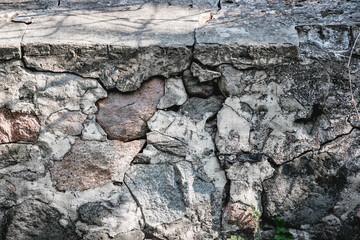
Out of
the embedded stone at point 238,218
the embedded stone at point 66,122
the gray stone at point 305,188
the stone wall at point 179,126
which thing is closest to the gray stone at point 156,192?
the stone wall at point 179,126

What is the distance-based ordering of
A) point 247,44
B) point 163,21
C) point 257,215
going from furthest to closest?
point 163,21
point 257,215
point 247,44

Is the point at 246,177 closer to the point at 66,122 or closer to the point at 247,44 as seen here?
the point at 247,44

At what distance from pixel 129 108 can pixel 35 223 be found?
75 centimetres

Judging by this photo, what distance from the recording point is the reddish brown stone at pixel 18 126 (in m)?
1.98

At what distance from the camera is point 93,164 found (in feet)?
6.58

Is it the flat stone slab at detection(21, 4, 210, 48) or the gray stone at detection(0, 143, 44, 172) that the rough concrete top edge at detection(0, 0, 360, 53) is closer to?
the flat stone slab at detection(21, 4, 210, 48)

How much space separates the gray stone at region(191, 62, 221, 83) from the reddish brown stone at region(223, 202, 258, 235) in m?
0.62

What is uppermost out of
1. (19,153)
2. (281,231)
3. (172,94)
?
(172,94)

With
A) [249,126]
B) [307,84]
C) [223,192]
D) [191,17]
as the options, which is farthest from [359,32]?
[223,192]

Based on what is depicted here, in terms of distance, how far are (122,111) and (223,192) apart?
63 centimetres

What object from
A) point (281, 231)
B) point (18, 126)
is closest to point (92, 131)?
point (18, 126)

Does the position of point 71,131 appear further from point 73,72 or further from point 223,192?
point 223,192

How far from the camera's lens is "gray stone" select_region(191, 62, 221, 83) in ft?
6.33

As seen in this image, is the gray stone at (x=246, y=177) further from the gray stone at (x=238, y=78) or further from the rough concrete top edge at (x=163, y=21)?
the rough concrete top edge at (x=163, y=21)
